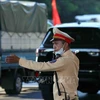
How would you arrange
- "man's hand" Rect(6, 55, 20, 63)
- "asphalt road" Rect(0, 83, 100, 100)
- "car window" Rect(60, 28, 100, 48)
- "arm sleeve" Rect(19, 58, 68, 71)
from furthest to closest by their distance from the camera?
1. "asphalt road" Rect(0, 83, 100, 100)
2. "car window" Rect(60, 28, 100, 48)
3. "arm sleeve" Rect(19, 58, 68, 71)
4. "man's hand" Rect(6, 55, 20, 63)

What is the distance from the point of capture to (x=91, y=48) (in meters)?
10.1

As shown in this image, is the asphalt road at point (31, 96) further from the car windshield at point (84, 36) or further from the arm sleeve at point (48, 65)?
the arm sleeve at point (48, 65)

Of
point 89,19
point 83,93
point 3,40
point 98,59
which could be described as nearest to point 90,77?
point 98,59

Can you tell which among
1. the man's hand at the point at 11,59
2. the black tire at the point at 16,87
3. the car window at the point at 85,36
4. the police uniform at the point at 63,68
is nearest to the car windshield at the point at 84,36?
the car window at the point at 85,36

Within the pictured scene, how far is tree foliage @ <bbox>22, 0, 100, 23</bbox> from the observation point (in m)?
37.6

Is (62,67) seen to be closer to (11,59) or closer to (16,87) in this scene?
(11,59)

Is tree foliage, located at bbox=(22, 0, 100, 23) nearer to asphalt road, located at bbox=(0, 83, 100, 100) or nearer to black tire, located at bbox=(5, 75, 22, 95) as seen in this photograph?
asphalt road, located at bbox=(0, 83, 100, 100)

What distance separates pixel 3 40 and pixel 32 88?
2805mm

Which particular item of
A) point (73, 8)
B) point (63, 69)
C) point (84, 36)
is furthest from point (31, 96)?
point (73, 8)

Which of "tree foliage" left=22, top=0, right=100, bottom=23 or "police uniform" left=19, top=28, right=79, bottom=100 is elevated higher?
"tree foliage" left=22, top=0, right=100, bottom=23

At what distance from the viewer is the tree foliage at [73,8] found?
1482 inches

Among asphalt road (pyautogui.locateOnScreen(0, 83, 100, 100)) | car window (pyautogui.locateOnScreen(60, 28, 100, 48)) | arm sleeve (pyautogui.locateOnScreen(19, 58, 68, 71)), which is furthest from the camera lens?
asphalt road (pyautogui.locateOnScreen(0, 83, 100, 100))

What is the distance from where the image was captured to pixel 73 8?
3825 cm

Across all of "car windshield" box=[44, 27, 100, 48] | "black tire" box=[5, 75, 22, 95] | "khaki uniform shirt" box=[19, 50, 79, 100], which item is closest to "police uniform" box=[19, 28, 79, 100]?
"khaki uniform shirt" box=[19, 50, 79, 100]
